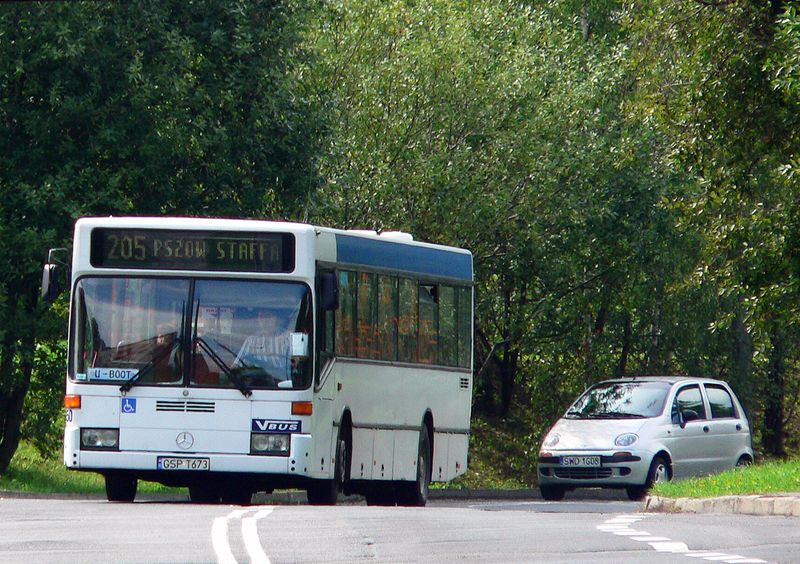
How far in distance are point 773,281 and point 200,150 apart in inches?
322

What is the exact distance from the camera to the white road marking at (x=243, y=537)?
10.6 meters

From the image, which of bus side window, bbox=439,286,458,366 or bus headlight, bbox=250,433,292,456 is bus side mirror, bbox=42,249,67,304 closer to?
bus headlight, bbox=250,433,292,456

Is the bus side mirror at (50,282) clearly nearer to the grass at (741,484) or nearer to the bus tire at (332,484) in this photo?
the bus tire at (332,484)

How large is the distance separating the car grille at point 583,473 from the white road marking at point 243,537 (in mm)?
9414

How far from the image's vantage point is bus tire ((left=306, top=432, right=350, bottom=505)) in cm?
1797

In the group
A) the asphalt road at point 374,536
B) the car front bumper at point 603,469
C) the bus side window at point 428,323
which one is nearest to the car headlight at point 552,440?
the car front bumper at point 603,469

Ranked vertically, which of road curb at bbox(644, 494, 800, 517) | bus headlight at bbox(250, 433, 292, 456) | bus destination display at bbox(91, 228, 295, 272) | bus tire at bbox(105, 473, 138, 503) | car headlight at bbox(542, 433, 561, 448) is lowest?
road curb at bbox(644, 494, 800, 517)

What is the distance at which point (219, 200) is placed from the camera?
25.3m

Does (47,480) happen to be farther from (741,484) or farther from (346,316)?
(741,484)

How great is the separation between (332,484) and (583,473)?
7.06 metres

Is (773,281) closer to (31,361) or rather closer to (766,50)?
(766,50)

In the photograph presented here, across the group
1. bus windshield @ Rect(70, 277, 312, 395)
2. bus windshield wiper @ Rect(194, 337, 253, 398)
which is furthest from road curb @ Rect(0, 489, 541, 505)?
bus windshield wiper @ Rect(194, 337, 253, 398)

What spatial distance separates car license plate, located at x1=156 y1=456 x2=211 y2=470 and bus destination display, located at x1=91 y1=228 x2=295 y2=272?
1.86 m

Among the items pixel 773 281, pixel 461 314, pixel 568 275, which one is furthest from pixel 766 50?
pixel 568 275
